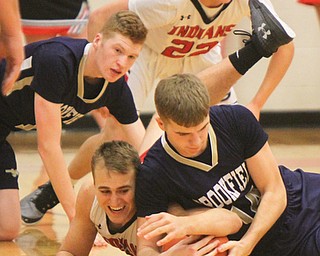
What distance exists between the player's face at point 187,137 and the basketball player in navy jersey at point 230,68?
97 centimetres

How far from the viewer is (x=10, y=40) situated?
2609mm

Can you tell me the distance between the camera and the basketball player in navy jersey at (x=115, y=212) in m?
3.17

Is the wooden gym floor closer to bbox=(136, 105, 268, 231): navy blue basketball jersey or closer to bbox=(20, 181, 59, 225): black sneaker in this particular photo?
bbox=(20, 181, 59, 225): black sneaker

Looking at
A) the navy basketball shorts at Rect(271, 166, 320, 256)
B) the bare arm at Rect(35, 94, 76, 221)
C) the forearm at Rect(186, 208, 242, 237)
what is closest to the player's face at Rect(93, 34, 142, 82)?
the bare arm at Rect(35, 94, 76, 221)

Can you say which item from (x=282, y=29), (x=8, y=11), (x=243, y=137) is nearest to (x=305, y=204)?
(x=243, y=137)

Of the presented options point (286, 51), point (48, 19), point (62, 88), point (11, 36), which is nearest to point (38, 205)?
point (62, 88)

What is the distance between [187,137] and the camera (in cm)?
316

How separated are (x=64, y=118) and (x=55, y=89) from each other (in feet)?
1.21

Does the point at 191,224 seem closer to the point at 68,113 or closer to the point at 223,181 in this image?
the point at 223,181

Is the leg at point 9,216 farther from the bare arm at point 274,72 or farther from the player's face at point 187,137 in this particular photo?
the player's face at point 187,137

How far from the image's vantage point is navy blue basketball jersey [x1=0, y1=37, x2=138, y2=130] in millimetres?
4145

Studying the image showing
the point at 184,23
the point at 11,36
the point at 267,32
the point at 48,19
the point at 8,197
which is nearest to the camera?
the point at 11,36

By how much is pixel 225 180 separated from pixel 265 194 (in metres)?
0.17

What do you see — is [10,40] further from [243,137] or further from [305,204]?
[305,204]
